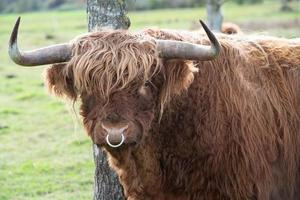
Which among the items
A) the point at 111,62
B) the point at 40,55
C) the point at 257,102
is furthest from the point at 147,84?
the point at 257,102

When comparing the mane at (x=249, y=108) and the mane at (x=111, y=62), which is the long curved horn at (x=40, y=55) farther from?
the mane at (x=249, y=108)

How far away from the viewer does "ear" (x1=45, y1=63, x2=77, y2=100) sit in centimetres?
543

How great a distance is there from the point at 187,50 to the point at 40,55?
1112mm

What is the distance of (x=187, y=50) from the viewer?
5.25m

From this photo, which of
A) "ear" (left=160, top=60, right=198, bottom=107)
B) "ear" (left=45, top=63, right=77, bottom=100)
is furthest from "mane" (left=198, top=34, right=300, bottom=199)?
"ear" (left=45, top=63, right=77, bottom=100)

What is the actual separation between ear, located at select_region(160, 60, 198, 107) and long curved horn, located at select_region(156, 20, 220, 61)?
0.30ft

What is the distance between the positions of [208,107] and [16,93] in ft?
37.7

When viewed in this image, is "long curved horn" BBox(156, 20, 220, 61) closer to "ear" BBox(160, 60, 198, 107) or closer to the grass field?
"ear" BBox(160, 60, 198, 107)

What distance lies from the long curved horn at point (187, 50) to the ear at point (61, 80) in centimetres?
74

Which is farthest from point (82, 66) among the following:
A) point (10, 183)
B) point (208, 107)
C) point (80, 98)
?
point (10, 183)

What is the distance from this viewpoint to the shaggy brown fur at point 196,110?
17.0ft

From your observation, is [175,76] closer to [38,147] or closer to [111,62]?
[111,62]

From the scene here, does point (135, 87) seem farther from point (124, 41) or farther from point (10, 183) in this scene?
point (10, 183)

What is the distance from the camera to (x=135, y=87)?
5141 millimetres
